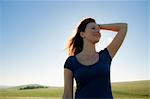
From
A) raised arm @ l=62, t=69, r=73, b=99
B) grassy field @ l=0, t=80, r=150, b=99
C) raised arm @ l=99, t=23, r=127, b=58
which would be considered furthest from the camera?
grassy field @ l=0, t=80, r=150, b=99

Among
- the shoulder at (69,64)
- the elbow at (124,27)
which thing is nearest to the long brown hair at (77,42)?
the shoulder at (69,64)

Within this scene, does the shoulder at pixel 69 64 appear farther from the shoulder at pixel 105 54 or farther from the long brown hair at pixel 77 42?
the shoulder at pixel 105 54

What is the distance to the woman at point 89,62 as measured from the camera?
321 cm

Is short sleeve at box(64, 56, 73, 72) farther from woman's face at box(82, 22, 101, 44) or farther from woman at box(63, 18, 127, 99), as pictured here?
woman's face at box(82, 22, 101, 44)

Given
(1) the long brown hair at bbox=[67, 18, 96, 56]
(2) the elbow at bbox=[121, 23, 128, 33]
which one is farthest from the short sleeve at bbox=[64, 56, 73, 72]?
(2) the elbow at bbox=[121, 23, 128, 33]

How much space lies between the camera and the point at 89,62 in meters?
3.34

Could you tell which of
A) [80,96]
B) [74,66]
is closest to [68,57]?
[74,66]

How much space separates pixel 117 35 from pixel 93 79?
0.55 m

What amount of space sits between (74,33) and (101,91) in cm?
67

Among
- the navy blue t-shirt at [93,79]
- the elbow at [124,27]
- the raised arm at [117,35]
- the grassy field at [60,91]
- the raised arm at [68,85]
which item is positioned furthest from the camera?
the grassy field at [60,91]

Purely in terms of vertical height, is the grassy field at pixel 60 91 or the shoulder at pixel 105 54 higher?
the shoulder at pixel 105 54

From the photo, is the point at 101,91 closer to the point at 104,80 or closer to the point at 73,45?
the point at 104,80

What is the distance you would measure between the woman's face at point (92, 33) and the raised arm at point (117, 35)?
0.57 feet

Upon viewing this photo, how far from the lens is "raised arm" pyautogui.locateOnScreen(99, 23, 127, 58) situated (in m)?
3.46
